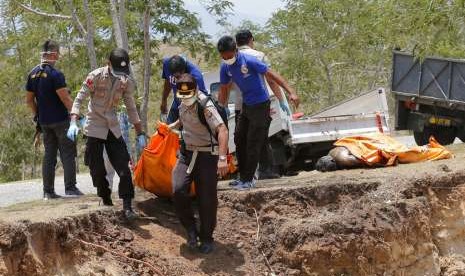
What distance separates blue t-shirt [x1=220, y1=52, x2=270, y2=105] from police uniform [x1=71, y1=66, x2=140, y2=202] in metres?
1.30

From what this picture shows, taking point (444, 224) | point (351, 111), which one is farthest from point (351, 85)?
point (444, 224)

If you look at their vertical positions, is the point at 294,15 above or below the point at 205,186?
above

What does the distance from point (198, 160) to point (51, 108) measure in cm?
219

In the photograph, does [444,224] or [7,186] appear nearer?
[444,224]

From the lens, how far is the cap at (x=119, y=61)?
6812mm

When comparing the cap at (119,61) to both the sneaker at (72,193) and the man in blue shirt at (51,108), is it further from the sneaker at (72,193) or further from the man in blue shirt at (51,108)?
the sneaker at (72,193)

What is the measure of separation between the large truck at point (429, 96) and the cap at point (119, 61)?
24.3 ft

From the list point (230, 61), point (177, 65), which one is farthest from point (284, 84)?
point (177, 65)

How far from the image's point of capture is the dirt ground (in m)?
6.19

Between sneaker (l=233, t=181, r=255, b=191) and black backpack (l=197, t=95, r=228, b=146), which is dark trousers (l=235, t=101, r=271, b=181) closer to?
sneaker (l=233, t=181, r=255, b=191)

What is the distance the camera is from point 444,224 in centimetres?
785

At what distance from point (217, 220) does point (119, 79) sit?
173 centimetres

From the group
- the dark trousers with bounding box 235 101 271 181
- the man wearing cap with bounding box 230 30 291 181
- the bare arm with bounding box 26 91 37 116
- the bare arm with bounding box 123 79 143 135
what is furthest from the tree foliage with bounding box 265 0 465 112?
the bare arm with bounding box 123 79 143 135

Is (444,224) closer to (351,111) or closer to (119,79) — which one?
(119,79)
